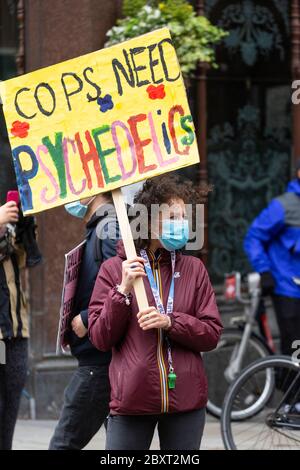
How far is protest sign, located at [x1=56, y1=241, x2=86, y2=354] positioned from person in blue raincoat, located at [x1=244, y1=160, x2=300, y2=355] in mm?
2792

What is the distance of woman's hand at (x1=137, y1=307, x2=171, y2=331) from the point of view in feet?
15.3

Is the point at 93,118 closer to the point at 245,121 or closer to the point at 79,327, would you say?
the point at 79,327

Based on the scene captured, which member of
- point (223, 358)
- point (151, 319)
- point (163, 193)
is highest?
point (163, 193)

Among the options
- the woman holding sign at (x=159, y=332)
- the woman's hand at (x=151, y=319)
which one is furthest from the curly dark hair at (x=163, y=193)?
the woman's hand at (x=151, y=319)

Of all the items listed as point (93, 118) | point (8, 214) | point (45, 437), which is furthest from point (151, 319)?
point (45, 437)

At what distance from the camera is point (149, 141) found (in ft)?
16.4

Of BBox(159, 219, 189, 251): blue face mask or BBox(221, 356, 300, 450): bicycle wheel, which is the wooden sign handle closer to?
BBox(159, 219, 189, 251): blue face mask

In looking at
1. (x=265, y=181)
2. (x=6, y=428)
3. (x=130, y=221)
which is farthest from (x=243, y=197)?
(x=130, y=221)

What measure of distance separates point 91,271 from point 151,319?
1.09m

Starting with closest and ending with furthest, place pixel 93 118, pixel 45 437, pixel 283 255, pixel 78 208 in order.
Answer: pixel 93 118, pixel 78 208, pixel 45 437, pixel 283 255

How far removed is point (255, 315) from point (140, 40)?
4.11m

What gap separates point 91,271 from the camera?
18.7 ft

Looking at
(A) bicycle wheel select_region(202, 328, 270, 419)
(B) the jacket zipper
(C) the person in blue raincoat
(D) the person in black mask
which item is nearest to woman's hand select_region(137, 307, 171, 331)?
(B) the jacket zipper

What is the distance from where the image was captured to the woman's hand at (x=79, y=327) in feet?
18.3
